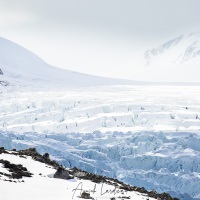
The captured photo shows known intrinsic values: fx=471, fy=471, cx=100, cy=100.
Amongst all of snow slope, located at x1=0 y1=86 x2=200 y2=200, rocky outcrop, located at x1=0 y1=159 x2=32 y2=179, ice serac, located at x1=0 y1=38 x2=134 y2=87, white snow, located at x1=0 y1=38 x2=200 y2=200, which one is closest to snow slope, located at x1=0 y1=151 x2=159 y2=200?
rocky outcrop, located at x1=0 y1=159 x2=32 y2=179

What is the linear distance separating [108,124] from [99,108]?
7.18 meters

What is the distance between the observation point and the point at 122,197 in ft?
51.7

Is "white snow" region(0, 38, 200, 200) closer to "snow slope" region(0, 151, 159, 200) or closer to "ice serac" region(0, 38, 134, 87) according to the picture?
"ice serac" region(0, 38, 134, 87)

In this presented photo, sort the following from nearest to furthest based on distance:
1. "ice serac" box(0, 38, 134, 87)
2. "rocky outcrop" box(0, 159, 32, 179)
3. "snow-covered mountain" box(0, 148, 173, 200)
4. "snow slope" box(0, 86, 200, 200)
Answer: "snow-covered mountain" box(0, 148, 173, 200) → "rocky outcrop" box(0, 159, 32, 179) → "snow slope" box(0, 86, 200, 200) → "ice serac" box(0, 38, 134, 87)

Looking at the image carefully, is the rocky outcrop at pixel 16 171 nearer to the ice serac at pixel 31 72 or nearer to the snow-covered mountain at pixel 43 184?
the snow-covered mountain at pixel 43 184

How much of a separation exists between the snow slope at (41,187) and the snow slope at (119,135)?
39493 mm

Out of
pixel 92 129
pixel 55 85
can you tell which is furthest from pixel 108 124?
pixel 55 85

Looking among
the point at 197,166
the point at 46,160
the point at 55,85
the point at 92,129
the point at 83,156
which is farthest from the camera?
the point at 55,85

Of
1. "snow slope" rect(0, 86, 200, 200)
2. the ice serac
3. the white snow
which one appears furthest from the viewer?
the ice serac

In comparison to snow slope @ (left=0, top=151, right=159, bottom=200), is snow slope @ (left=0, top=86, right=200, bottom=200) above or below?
below

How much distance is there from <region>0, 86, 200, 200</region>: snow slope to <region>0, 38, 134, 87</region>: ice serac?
2945 centimetres

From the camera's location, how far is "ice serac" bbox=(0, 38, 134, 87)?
120 m

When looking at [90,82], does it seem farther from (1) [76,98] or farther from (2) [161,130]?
(2) [161,130]

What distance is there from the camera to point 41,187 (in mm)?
14602
